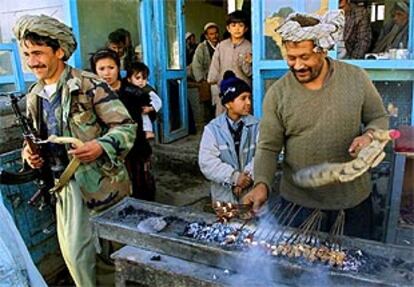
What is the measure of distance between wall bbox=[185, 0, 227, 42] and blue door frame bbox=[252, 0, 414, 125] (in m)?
5.16

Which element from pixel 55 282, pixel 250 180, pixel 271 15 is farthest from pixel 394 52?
pixel 55 282

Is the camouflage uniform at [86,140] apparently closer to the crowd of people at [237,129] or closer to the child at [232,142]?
the crowd of people at [237,129]

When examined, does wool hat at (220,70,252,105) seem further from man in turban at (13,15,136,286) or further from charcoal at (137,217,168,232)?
charcoal at (137,217,168,232)

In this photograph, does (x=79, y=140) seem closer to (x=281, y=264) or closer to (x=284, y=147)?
(x=284, y=147)

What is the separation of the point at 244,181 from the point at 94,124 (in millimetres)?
1081

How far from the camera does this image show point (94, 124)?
2.50 metres

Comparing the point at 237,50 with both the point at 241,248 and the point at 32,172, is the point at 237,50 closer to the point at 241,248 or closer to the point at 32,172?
the point at 32,172

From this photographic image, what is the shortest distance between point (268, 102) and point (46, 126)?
128cm

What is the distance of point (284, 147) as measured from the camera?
2.32 m

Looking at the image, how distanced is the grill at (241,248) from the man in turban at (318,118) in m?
0.24

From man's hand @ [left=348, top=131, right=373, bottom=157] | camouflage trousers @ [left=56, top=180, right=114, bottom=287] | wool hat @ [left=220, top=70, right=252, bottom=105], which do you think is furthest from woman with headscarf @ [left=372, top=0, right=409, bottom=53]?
camouflage trousers @ [left=56, top=180, right=114, bottom=287]

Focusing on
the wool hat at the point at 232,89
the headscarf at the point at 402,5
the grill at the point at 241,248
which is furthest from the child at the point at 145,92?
the headscarf at the point at 402,5

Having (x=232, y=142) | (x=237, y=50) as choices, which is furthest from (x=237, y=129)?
(x=237, y=50)

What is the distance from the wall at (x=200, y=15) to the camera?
9.05 meters
